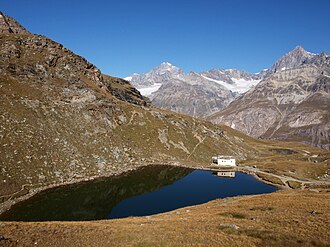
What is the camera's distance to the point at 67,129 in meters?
123

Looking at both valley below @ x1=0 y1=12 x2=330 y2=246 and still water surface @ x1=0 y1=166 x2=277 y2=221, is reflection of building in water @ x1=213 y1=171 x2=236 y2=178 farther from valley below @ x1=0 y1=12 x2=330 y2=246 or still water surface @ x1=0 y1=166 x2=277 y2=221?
valley below @ x1=0 y1=12 x2=330 y2=246

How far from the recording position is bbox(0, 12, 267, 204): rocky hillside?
9412cm

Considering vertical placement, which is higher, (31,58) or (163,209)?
(31,58)

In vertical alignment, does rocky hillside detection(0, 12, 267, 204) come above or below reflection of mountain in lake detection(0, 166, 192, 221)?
above

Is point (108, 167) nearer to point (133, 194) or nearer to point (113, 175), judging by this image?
point (113, 175)

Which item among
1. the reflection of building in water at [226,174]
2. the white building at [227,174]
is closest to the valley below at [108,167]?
the reflection of building in water at [226,174]

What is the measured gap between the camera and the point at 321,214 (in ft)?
137

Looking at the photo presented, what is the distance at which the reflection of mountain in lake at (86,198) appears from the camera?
69125 mm

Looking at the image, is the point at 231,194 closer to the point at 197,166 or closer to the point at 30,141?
the point at 197,166

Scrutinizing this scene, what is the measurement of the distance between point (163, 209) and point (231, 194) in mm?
33583

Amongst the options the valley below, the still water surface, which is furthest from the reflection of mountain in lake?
the valley below

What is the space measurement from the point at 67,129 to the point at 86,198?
1892 inches

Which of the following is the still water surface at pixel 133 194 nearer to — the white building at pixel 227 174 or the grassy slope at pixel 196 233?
the white building at pixel 227 174

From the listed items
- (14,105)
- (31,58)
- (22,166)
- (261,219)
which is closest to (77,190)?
(22,166)
